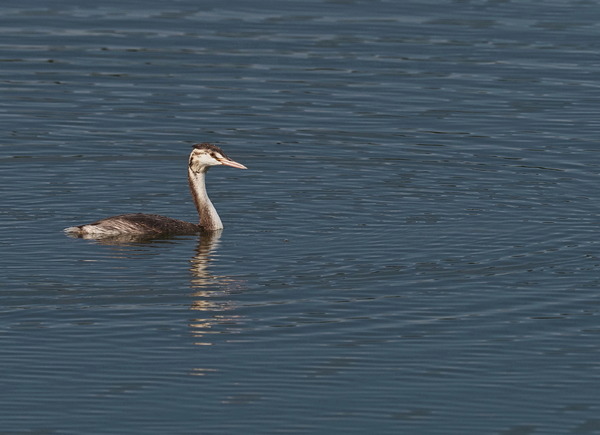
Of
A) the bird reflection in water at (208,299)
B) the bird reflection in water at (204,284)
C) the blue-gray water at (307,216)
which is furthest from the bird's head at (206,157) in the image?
the bird reflection in water at (208,299)

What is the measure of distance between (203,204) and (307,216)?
→ 1552 mm

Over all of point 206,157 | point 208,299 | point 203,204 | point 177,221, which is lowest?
point 208,299

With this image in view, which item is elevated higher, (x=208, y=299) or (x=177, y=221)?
(x=177, y=221)

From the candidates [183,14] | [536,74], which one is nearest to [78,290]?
[536,74]

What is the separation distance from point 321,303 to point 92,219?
549 centimetres

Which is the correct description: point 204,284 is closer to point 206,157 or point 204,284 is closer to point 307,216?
point 307,216

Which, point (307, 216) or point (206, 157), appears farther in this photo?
point (206, 157)

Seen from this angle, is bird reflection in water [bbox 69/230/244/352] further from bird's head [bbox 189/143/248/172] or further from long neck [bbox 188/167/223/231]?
bird's head [bbox 189/143/248/172]

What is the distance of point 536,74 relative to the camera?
3197 cm

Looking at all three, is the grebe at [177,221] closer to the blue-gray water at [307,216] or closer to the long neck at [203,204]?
the long neck at [203,204]

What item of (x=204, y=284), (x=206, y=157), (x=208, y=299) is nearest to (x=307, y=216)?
(x=206, y=157)

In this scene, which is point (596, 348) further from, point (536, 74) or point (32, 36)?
point (32, 36)

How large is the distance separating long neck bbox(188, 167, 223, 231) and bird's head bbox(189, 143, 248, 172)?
8 cm

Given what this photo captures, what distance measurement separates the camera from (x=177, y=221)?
2120cm
